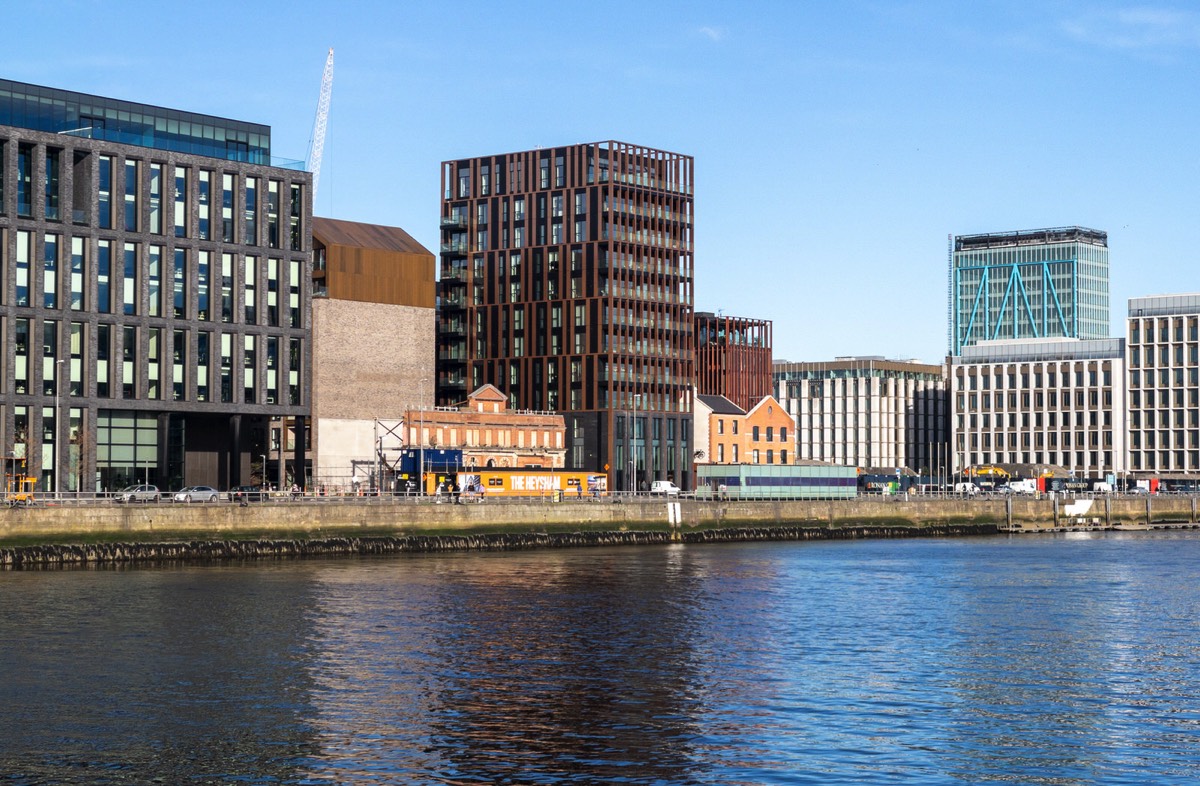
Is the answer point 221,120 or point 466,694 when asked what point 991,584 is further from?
point 221,120

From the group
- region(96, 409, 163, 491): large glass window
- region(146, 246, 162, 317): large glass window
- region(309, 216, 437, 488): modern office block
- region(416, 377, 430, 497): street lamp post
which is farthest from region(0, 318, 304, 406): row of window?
region(309, 216, 437, 488): modern office block

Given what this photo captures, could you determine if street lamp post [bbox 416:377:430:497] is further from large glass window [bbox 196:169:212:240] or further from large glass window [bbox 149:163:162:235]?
large glass window [bbox 149:163:162:235]

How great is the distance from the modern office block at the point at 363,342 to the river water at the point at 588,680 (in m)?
77.5

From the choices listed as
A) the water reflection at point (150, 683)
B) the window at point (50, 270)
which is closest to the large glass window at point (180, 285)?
the window at point (50, 270)

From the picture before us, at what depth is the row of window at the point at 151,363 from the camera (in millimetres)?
132750

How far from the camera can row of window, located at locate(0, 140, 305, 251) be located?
133750 millimetres

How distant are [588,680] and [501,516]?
8017cm

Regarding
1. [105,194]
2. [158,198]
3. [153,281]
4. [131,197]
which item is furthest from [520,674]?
[158,198]

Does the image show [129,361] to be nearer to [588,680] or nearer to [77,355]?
[77,355]

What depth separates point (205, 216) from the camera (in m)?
145

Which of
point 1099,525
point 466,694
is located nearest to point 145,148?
point 466,694

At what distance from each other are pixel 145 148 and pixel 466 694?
324ft

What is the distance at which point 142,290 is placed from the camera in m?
139

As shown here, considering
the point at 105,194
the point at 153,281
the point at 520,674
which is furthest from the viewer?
the point at 153,281
